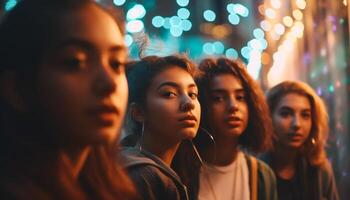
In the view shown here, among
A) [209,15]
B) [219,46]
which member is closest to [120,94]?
[209,15]

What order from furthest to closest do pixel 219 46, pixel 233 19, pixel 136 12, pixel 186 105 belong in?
pixel 219 46, pixel 233 19, pixel 136 12, pixel 186 105

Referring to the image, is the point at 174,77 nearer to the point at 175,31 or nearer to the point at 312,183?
the point at 312,183

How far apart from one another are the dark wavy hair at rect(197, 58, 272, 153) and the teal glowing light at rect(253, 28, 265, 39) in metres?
2.35

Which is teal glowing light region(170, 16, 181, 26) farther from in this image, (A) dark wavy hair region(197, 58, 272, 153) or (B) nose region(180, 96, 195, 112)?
(B) nose region(180, 96, 195, 112)

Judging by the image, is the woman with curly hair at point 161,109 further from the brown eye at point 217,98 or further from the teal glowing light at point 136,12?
the teal glowing light at point 136,12

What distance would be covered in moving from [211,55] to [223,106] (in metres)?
0.32

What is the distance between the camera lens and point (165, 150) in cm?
151

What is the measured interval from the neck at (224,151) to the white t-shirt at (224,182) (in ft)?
0.08

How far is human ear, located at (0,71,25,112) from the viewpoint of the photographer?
804mm

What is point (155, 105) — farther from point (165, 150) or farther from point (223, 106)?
point (223, 106)

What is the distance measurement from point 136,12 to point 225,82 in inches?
69.7

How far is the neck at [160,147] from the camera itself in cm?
150

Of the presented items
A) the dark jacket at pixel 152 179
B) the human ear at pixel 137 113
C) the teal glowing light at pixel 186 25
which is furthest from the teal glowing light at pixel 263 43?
the dark jacket at pixel 152 179

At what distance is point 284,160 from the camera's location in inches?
86.5
